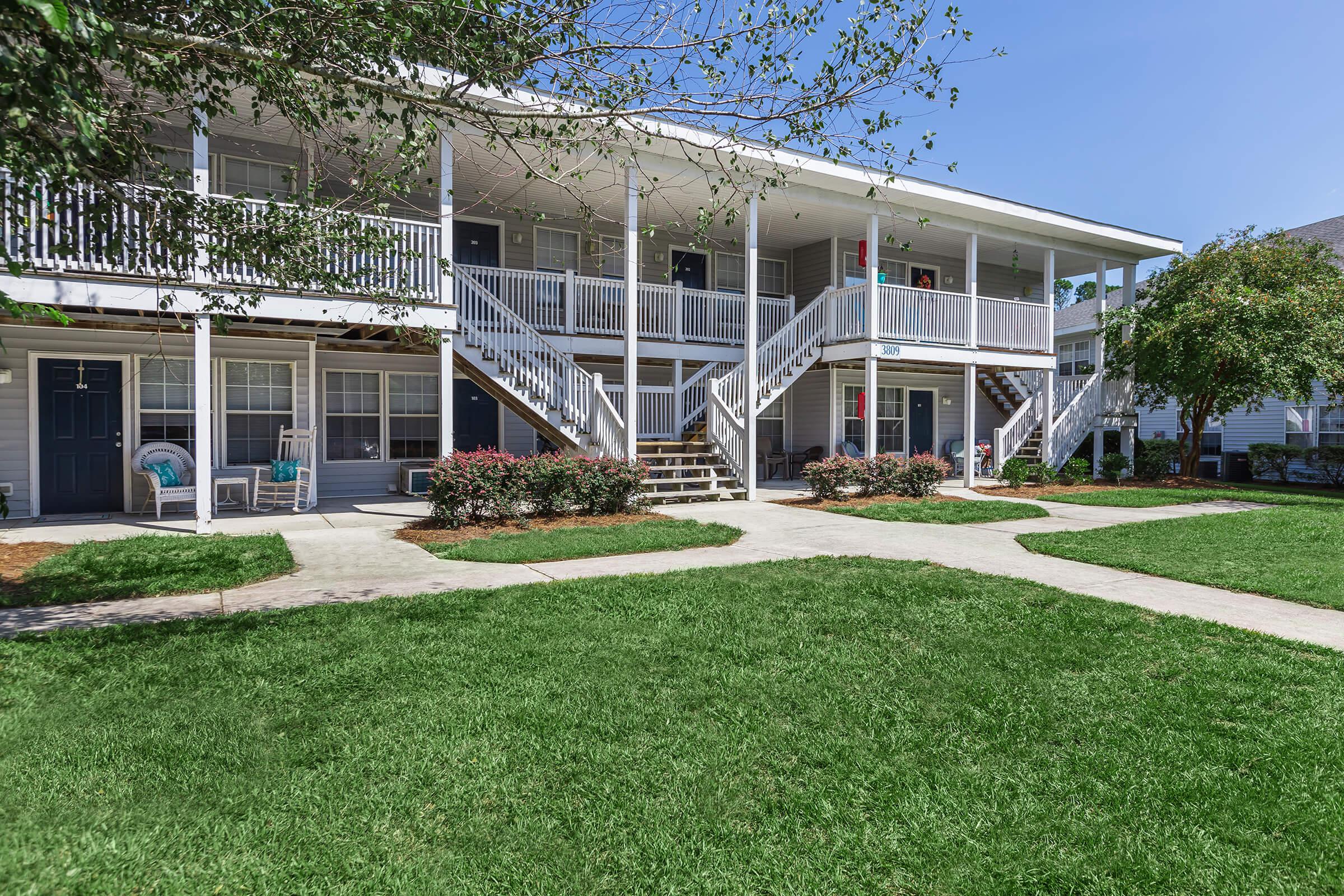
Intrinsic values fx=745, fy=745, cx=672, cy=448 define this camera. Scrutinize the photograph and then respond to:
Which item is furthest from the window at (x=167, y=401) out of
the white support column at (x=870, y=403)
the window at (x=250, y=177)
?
the white support column at (x=870, y=403)

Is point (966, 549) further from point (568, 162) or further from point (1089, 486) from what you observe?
point (1089, 486)

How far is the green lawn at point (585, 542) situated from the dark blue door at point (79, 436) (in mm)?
6072

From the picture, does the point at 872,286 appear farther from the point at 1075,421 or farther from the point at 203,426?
the point at 203,426

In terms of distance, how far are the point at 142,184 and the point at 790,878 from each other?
6605 millimetres

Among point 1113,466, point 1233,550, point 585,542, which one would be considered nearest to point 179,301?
point 585,542

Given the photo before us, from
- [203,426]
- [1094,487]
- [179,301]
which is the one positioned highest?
[179,301]

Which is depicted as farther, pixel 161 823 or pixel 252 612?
pixel 252 612

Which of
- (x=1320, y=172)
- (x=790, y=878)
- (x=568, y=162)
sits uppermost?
(x=1320, y=172)

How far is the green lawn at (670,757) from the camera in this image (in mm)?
2279

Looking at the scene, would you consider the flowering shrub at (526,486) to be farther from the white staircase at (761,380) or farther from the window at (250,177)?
the window at (250,177)

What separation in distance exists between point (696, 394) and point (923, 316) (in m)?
4.72

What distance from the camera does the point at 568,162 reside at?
449 inches

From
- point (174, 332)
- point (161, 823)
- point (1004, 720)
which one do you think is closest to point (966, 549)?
point (1004, 720)

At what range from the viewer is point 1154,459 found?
54.7ft
